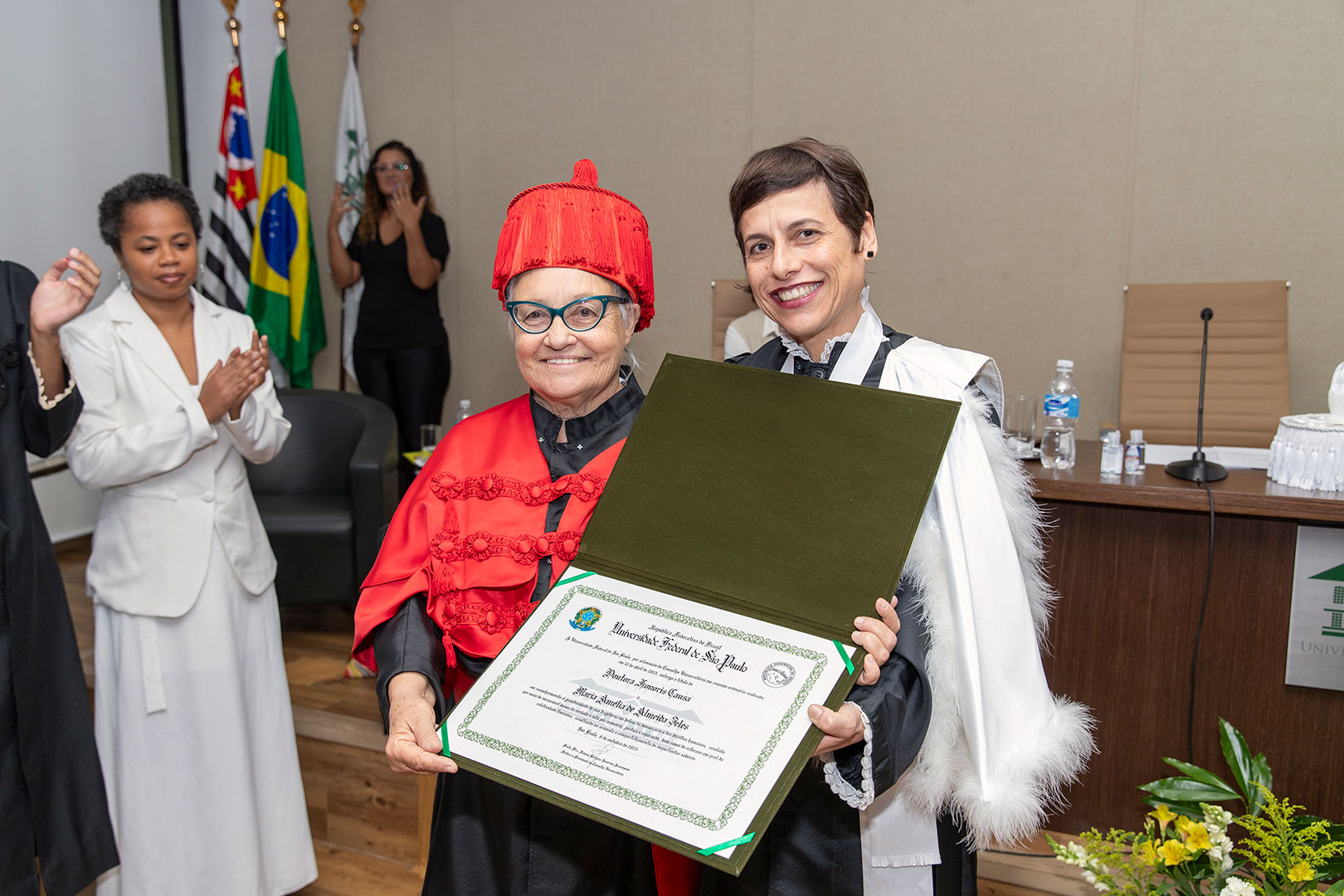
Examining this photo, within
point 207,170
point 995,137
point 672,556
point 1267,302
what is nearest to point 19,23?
point 207,170

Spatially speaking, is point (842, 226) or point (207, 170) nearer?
point (842, 226)

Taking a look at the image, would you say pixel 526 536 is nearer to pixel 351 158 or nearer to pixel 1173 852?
pixel 1173 852

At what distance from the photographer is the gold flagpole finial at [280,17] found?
5164mm

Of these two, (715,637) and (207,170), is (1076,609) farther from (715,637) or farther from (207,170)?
(207,170)

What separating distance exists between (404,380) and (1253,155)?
3.88m

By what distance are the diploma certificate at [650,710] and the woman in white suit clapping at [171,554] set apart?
1362 mm

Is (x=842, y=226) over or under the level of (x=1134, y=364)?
over

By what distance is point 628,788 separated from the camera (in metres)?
0.89

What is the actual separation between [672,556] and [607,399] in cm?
29

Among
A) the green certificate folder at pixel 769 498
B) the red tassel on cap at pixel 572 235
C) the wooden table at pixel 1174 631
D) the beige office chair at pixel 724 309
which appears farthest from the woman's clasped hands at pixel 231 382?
the beige office chair at pixel 724 309

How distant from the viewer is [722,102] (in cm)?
444

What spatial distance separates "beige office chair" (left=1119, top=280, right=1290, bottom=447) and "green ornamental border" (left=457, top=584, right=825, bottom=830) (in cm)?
253

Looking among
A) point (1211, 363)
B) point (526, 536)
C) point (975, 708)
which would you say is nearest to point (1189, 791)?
point (975, 708)

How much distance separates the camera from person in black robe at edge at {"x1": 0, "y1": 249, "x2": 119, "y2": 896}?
1905 mm
